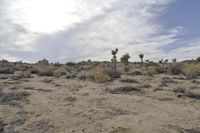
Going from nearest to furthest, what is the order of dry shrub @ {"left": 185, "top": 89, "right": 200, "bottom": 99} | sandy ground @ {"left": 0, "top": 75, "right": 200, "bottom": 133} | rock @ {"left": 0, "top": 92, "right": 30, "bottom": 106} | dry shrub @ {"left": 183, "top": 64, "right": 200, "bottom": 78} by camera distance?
sandy ground @ {"left": 0, "top": 75, "right": 200, "bottom": 133}
rock @ {"left": 0, "top": 92, "right": 30, "bottom": 106}
dry shrub @ {"left": 185, "top": 89, "right": 200, "bottom": 99}
dry shrub @ {"left": 183, "top": 64, "right": 200, "bottom": 78}

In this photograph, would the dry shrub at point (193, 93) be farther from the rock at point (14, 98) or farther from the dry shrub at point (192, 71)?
the dry shrub at point (192, 71)

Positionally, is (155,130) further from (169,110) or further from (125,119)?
(169,110)

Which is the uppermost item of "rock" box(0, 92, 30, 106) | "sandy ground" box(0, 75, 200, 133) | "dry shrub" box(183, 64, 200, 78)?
"dry shrub" box(183, 64, 200, 78)

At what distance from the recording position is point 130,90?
799 inches

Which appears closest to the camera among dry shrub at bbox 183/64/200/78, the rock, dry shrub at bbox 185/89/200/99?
the rock

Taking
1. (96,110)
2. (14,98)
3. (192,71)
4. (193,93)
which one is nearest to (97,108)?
(96,110)

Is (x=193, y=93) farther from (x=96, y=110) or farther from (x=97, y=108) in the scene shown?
(x=96, y=110)

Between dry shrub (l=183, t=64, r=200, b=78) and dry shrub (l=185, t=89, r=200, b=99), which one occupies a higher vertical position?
dry shrub (l=183, t=64, r=200, b=78)

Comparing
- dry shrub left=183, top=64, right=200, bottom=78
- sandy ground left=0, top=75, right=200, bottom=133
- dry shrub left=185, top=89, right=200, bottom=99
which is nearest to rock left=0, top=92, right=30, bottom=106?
sandy ground left=0, top=75, right=200, bottom=133

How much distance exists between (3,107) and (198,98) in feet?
28.9

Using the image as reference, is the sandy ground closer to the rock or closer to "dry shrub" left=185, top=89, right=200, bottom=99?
the rock

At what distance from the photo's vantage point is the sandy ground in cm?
1333

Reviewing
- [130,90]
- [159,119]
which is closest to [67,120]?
[159,119]

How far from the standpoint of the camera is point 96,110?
15516mm
